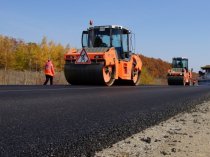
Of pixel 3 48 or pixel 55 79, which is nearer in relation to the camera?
pixel 55 79

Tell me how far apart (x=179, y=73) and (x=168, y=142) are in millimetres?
32259

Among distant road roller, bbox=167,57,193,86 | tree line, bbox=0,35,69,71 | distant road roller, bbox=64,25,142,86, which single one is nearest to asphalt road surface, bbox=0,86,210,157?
distant road roller, bbox=64,25,142,86

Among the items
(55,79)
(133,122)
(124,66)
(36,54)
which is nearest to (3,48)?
(36,54)

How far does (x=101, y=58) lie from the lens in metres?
17.3

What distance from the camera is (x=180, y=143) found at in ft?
17.7

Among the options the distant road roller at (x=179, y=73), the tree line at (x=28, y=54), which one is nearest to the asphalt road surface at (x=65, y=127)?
the distant road roller at (x=179, y=73)

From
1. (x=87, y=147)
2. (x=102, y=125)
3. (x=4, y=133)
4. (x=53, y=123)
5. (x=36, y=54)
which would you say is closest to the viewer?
(x=4, y=133)

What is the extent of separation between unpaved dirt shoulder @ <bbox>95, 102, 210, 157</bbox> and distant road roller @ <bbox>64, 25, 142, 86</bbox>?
9828 millimetres

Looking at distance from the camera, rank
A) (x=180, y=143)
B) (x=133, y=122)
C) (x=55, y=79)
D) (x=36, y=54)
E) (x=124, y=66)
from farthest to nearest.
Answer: (x=36, y=54), (x=55, y=79), (x=124, y=66), (x=133, y=122), (x=180, y=143)

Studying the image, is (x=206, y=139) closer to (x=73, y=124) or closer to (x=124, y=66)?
(x=73, y=124)

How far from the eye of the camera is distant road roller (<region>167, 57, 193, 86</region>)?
122 ft

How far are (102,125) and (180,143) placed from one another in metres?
1.10

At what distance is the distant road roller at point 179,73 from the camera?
37053 mm

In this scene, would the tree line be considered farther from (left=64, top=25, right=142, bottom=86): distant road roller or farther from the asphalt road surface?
the asphalt road surface
